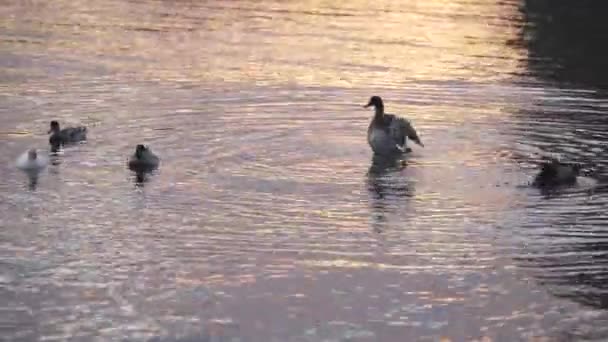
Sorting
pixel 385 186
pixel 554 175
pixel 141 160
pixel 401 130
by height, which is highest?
pixel 401 130

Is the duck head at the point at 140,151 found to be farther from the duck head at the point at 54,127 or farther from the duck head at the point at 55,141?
the duck head at the point at 54,127

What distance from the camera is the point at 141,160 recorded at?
61.1ft

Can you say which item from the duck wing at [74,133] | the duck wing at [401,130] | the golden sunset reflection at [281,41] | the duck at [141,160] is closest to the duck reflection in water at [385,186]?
the duck wing at [401,130]

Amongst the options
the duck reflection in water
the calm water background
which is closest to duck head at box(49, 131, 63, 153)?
the calm water background

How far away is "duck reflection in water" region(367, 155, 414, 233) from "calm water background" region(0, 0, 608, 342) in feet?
0.18

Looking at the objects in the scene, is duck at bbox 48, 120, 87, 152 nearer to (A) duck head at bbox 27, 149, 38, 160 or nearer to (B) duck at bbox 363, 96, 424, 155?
(A) duck head at bbox 27, 149, 38, 160

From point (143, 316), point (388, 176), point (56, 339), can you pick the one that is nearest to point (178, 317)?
point (143, 316)

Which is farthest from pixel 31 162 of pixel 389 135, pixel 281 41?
pixel 281 41

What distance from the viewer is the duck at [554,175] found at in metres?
18.3

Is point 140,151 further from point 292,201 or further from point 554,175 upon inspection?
point 554,175

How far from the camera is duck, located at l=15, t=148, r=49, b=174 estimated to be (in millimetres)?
18406

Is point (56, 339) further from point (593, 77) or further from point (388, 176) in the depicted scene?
point (593, 77)

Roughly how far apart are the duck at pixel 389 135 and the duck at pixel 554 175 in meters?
2.80

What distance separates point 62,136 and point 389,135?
16.5 feet
